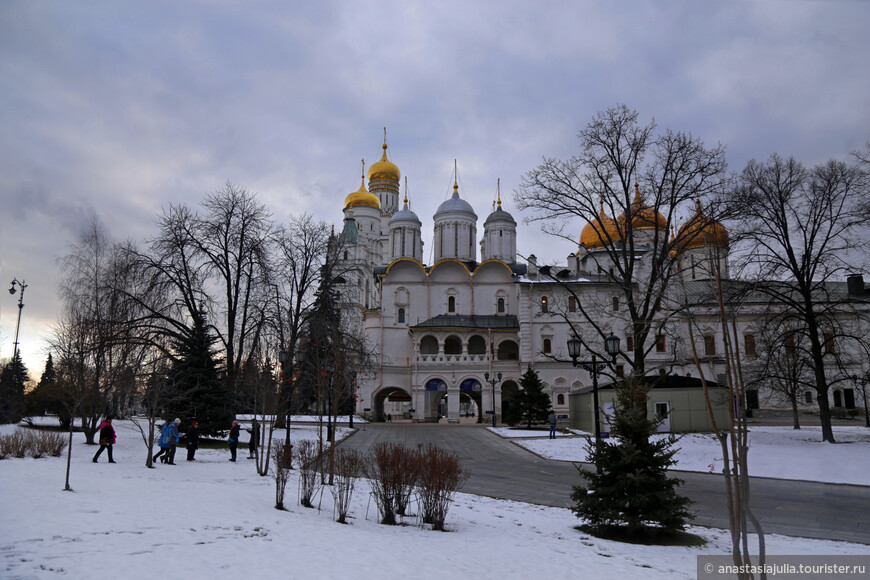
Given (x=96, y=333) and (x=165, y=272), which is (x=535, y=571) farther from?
(x=165, y=272)

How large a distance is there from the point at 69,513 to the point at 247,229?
21446 millimetres

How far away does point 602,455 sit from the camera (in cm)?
1008

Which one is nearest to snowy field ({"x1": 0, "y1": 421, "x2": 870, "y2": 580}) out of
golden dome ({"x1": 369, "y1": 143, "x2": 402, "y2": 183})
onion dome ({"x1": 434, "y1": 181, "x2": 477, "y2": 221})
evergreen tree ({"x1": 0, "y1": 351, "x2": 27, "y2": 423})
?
evergreen tree ({"x1": 0, "y1": 351, "x2": 27, "y2": 423})

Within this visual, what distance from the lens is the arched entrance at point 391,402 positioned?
4912cm

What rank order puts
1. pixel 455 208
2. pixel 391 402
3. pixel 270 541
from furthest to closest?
pixel 455 208
pixel 391 402
pixel 270 541

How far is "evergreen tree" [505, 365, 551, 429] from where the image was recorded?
112 ft

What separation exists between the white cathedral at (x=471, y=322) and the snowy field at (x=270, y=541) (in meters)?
31.8

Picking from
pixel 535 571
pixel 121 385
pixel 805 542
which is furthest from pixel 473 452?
pixel 535 571

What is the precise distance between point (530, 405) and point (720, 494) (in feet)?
66.2

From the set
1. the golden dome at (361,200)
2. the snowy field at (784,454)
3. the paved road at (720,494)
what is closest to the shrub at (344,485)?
the paved road at (720,494)

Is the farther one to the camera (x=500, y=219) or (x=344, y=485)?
(x=500, y=219)

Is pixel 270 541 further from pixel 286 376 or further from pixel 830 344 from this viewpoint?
pixel 830 344

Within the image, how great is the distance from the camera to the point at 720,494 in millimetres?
14148

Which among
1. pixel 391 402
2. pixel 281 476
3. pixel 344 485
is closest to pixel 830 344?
pixel 344 485
